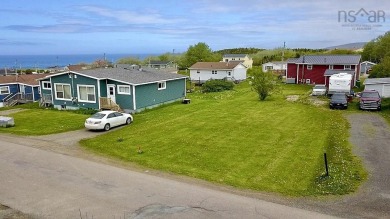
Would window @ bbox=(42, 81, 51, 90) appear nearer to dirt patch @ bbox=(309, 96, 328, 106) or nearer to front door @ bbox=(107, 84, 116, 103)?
front door @ bbox=(107, 84, 116, 103)

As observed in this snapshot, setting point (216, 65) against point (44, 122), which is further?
point (216, 65)

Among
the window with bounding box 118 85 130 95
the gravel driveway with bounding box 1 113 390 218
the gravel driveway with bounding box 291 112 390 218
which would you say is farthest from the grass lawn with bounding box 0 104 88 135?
the gravel driveway with bounding box 291 112 390 218

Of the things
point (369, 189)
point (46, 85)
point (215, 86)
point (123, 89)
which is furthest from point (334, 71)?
point (46, 85)

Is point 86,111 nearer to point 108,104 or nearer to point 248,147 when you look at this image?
point 108,104

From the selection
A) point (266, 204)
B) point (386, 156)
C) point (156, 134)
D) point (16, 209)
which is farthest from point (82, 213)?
point (386, 156)

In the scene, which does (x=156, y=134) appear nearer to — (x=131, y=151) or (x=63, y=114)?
(x=131, y=151)

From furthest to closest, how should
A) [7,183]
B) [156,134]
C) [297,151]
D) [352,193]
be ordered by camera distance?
[156,134]
[297,151]
[7,183]
[352,193]

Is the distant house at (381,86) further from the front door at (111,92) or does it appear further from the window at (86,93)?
the window at (86,93)

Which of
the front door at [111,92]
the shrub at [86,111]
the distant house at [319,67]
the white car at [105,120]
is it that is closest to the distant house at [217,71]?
the distant house at [319,67]
